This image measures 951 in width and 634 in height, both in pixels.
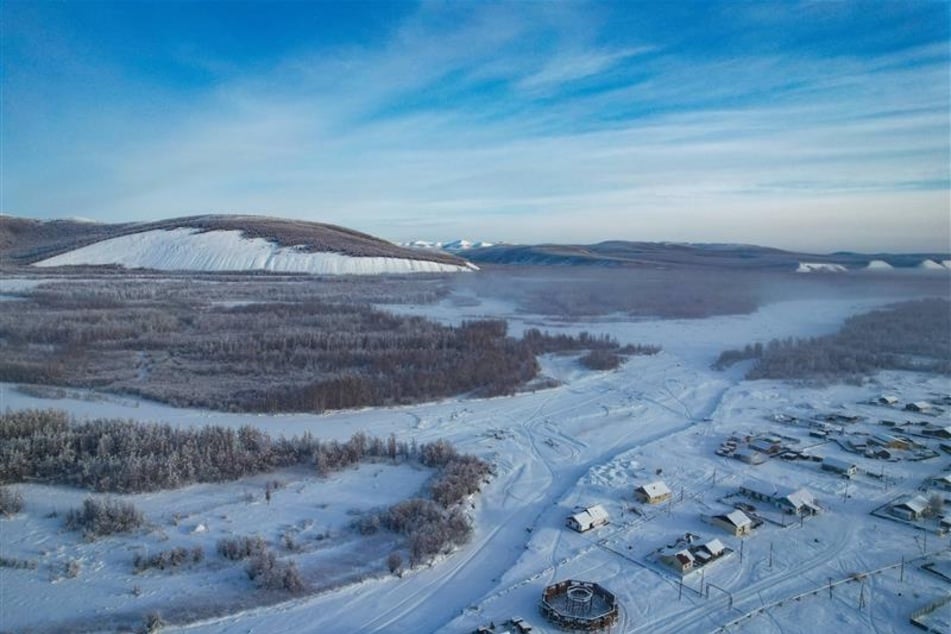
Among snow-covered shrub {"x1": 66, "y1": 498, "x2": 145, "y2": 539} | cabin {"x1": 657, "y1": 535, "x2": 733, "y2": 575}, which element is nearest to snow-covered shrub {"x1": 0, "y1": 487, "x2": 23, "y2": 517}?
snow-covered shrub {"x1": 66, "y1": 498, "x2": 145, "y2": 539}

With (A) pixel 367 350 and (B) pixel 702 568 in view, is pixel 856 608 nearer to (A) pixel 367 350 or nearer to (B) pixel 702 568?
(B) pixel 702 568

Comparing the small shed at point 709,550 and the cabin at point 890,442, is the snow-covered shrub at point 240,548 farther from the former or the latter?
the cabin at point 890,442

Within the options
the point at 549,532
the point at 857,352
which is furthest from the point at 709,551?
the point at 857,352

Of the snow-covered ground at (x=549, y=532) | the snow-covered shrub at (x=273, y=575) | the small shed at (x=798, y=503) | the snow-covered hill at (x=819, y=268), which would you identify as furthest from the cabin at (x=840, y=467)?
the snow-covered hill at (x=819, y=268)

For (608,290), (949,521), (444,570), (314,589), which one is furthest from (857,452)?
(608,290)

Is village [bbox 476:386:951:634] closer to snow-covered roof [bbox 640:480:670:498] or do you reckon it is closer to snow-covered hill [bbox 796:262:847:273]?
snow-covered roof [bbox 640:480:670:498]

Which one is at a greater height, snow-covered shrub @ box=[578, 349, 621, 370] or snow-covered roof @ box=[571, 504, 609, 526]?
snow-covered shrub @ box=[578, 349, 621, 370]
